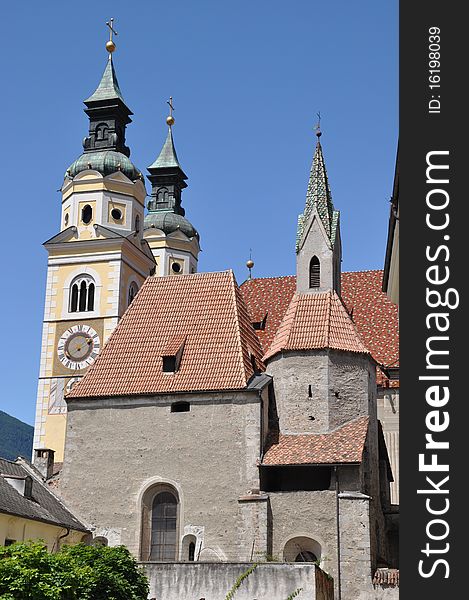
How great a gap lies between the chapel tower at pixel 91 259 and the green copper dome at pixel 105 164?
0.06 metres

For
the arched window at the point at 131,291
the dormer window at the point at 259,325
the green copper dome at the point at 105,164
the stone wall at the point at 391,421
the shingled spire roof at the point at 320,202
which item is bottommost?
the stone wall at the point at 391,421

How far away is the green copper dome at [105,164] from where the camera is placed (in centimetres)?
6294

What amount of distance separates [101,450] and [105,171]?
2811 centimetres

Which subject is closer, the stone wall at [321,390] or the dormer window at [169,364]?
the stone wall at [321,390]

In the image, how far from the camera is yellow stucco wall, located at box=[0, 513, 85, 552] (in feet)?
104

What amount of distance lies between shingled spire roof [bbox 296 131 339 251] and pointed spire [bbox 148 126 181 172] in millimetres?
38721

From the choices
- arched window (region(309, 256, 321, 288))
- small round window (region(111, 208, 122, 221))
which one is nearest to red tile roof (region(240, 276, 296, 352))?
arched window (region(309, 256, 321, 288))

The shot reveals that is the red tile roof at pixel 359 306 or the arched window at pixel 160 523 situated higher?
the red tile roof at pixel 359 306

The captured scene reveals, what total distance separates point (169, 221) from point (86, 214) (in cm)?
1577

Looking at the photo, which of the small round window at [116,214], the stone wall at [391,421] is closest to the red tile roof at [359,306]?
the stone wall at [391,421]

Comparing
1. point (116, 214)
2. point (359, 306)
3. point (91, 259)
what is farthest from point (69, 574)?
point (116, 214)

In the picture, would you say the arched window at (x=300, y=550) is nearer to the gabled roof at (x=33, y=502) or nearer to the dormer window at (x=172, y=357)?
the gabled roof at (x=33, y=502)

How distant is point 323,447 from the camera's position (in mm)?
35875

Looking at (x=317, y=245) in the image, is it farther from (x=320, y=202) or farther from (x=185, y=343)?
(x=185, y=343)
